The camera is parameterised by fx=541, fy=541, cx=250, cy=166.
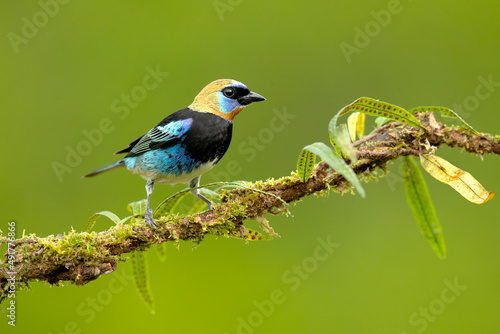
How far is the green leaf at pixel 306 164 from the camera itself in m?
2.29

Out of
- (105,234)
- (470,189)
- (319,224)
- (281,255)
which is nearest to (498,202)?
(319,224)

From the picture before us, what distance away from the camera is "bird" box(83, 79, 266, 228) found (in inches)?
134

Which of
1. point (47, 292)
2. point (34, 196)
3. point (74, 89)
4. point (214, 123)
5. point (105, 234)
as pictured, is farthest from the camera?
point (74, 89)

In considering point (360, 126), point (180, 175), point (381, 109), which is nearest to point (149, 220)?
point (180, 175)

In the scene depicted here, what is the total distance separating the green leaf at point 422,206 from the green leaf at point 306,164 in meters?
0.44

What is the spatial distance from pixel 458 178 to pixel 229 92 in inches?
67.2

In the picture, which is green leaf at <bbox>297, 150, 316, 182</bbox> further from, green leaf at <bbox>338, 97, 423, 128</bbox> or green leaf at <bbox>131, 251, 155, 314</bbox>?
green leaf at <bbox>131, 251, 155, 314</bbox>

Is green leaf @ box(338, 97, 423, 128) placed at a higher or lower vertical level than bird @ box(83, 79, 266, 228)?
lower

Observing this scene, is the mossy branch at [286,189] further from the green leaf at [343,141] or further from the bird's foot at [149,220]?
the green leaf at [343,141]

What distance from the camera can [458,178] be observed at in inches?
94.1

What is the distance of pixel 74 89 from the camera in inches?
234

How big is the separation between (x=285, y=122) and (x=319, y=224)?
114cm

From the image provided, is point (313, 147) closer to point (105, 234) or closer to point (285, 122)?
point (105, 234)

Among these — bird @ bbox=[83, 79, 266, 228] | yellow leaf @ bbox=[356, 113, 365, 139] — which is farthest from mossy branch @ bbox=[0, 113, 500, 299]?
bird @ bbox=[83, 79, 266, 228]
